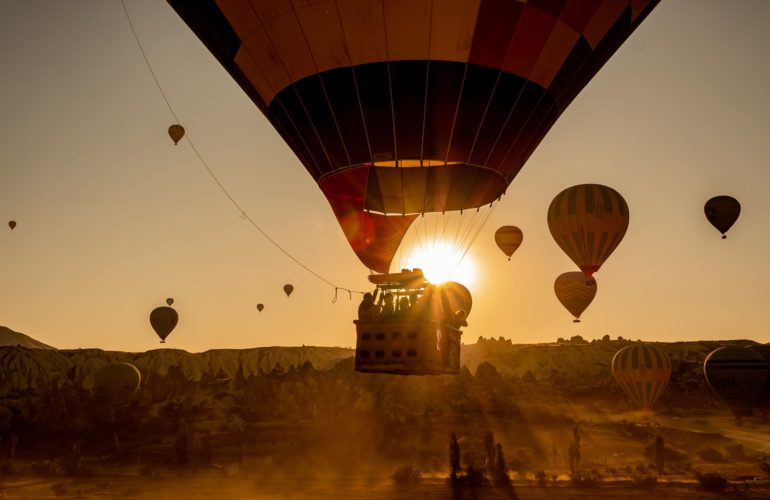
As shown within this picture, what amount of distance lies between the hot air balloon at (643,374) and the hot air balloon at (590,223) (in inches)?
803

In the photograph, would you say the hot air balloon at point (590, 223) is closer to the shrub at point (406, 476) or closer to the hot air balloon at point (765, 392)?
the shrub at point (406, 476)

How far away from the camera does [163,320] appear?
67.8 m

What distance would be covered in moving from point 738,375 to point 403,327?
36.7 meters

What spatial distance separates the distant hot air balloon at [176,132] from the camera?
111ft

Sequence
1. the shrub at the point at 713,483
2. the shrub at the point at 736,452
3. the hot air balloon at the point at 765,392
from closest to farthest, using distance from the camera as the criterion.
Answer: the shrub at the point at 713,483 → the hot air balloon at the point at 765,392 → the shrub at the point at 736,452

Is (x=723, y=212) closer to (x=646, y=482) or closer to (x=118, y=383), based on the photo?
(x=646, y=482)

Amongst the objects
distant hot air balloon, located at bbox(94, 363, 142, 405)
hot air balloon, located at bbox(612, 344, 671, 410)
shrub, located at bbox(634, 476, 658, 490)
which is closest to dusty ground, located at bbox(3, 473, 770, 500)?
shrub, located at bbox(634, 476, 658, 490)

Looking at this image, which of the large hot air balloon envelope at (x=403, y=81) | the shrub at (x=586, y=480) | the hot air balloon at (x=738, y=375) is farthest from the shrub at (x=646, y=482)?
the large hot air balloon envelope at (x=403, y=81)

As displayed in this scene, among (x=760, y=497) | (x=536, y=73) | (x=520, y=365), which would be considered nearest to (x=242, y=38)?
(x=536, y=73)

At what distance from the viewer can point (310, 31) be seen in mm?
15992

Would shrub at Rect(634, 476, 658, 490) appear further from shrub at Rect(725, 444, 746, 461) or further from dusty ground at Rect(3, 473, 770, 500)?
shrub at Rect(725, 444, 746, 461)

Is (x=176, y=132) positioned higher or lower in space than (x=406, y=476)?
higher

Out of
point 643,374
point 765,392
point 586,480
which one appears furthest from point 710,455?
point 586,480

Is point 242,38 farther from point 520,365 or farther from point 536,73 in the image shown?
point 520,365
